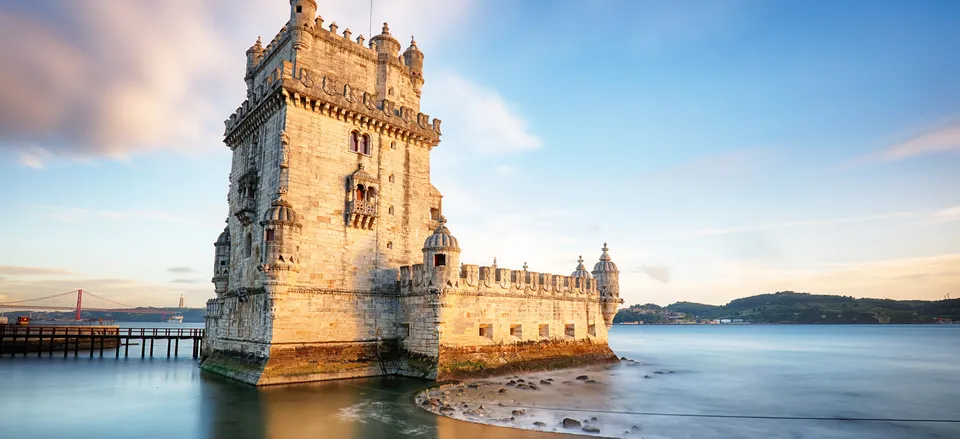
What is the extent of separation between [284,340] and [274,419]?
667cm

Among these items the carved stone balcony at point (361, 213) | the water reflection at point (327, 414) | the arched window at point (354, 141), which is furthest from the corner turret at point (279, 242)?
the arched window at point (354, 141)

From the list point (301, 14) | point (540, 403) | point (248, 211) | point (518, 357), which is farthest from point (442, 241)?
point (301, 14)

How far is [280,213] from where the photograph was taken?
2381 cm

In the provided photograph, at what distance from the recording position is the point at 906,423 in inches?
859

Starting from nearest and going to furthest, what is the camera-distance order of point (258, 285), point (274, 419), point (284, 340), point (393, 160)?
1. point (274, 419)
2. point (284, 340)
3. point (258, 285)
4. point (393, 160)

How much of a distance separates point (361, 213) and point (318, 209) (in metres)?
2.08

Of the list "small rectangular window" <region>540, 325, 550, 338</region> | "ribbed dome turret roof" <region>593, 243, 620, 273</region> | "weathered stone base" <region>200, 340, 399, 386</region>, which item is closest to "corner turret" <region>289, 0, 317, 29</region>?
"weathered stone base" <region>200, 340, 399, 386</region>

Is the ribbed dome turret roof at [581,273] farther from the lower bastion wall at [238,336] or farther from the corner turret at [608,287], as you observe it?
the lower bastion wall at [238,336]

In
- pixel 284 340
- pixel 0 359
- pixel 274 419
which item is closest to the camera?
pixel 274 419

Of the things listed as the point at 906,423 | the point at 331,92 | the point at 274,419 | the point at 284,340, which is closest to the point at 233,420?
the point at 274,419

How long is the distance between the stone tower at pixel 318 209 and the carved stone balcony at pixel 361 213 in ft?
0.17

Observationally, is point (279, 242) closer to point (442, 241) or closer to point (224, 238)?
point (442, 241)

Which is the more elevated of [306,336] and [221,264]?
[221,264]

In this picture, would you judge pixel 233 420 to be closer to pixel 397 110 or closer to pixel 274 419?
pixel 274 419
